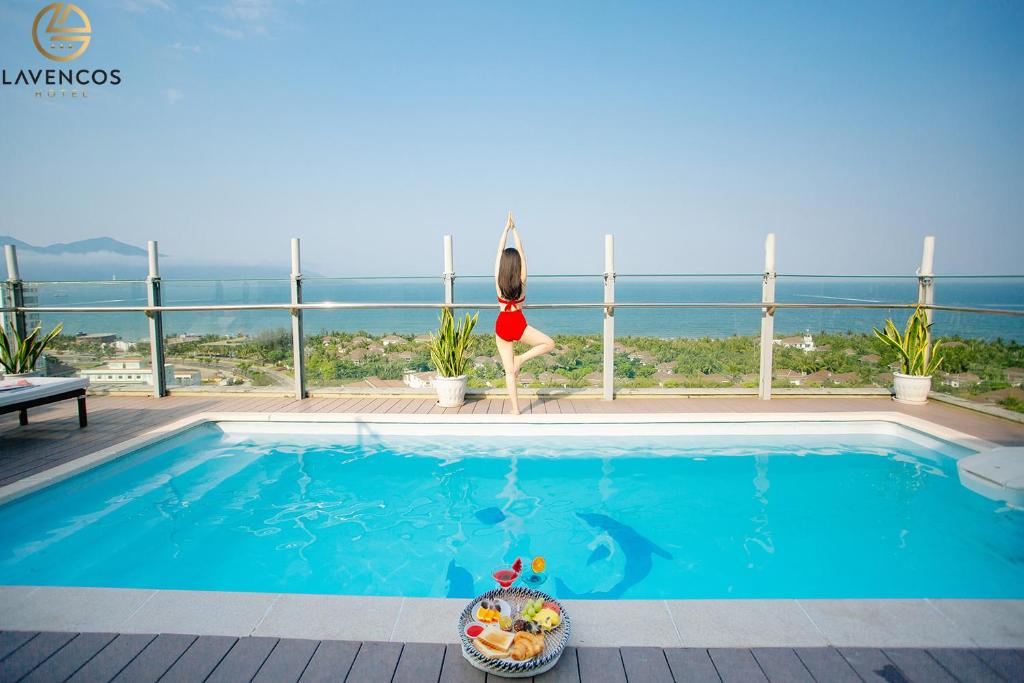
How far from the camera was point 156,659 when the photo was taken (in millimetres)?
1782

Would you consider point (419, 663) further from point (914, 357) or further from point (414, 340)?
point (914, 357)

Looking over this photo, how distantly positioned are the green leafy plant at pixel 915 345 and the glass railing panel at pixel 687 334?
1505 millimetres

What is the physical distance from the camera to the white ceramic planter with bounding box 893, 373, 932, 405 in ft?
19.1

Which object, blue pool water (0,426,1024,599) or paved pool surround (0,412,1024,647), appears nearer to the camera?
paved pool surround (0,412,1024,647)

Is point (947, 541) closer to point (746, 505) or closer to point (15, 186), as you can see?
point (746, 505)

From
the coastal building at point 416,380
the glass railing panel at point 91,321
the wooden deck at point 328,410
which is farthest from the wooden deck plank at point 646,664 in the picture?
the glass railing panel at point 91,321

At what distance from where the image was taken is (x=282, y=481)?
4.25 metres

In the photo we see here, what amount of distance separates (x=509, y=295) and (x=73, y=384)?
154 inches

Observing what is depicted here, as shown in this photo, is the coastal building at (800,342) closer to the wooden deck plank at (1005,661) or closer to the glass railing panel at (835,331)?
the glass railing panel at (835,331)

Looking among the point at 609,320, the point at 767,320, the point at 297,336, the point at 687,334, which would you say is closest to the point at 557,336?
the point at 609,320

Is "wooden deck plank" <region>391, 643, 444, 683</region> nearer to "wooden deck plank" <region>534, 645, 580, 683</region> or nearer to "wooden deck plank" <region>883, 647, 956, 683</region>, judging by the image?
"wooden deck plank" <region>534, 645, 580, 683</region>

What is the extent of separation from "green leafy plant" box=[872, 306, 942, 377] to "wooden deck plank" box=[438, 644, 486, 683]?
6.21 meters

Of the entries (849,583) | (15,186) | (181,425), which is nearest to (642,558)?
(849,583)

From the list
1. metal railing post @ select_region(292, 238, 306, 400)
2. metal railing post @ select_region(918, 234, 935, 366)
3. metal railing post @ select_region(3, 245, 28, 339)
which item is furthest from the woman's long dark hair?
metal railing post @ select_region(3, 245, 28, 339)
